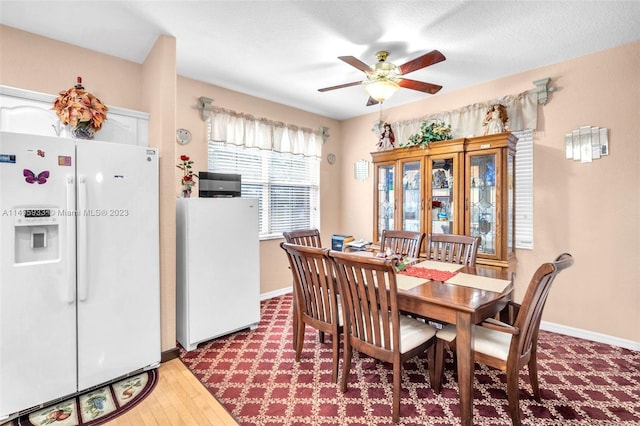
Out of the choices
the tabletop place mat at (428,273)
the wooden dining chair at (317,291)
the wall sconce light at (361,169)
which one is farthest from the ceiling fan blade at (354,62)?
the wall sconce light at (361,169)

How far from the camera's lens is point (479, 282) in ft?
6.61

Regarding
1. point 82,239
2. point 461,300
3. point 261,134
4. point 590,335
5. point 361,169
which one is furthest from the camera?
point 361,169

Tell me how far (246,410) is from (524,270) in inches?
118

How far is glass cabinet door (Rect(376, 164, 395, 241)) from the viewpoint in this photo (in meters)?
3.90

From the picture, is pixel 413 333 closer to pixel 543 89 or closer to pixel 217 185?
pixel 217 185

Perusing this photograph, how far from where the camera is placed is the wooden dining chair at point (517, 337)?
150 centimetres

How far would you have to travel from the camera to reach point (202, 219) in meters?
2.65

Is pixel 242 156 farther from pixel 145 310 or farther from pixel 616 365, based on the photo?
pixel 616 365

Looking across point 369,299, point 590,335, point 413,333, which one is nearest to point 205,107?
point 369,299

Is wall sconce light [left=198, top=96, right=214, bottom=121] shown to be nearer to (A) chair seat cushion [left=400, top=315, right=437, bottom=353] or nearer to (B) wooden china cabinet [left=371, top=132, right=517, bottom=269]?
(B) wooden china cabinet [left=371, top=132, right=517, bottom=269]

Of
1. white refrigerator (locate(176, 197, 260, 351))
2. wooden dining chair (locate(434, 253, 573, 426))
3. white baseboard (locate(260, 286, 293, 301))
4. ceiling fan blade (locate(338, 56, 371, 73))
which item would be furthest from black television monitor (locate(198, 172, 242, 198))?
wooden dining chair (locate(434, 253, 573, 426))

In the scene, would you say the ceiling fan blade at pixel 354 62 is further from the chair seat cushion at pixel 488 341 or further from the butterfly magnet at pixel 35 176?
the butterfly magnet at pixel 35 176

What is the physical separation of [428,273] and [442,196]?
148 cm

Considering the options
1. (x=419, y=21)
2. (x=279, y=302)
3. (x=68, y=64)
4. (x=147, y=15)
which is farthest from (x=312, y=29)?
(x=279, y=302)
